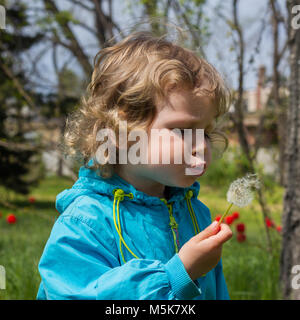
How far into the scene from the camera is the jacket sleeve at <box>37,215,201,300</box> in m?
0.93

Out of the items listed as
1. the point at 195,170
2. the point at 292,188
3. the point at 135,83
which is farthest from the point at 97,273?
the point at 292,188

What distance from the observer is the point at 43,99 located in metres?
7.90

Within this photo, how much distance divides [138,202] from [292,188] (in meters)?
1.28

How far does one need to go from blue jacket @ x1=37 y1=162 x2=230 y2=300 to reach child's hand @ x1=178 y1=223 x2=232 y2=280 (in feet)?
0.07

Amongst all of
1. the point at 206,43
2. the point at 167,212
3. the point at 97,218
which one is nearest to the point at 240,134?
the point at 206,43

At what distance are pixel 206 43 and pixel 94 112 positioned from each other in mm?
1601

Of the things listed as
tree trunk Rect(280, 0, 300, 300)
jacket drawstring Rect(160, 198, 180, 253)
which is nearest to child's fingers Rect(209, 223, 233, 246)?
jacket drawstring Rect(160, 198, 180, 253)

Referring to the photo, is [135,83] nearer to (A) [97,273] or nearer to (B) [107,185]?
(B) [107,185]

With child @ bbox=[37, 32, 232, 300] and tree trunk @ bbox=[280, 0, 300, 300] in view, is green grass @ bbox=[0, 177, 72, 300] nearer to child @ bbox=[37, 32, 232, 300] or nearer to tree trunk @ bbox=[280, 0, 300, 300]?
child @ bbox=[37, 32, 232, 300]

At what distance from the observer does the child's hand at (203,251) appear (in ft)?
3.19

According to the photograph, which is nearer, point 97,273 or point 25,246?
point 97,273

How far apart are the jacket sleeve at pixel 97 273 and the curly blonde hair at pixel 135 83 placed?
0.79 feet

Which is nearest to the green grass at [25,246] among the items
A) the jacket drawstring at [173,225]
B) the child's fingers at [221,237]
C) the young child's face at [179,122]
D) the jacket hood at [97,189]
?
the jacket hood at [97,189]

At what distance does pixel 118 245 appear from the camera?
42.2 inches
